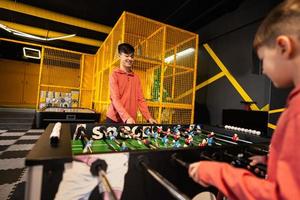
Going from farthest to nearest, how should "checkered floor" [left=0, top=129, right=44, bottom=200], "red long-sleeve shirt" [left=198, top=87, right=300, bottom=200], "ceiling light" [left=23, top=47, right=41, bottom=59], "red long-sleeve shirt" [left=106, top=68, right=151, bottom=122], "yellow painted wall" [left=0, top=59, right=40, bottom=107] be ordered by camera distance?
"yellow painted wall" [left=0, top=59, right=40, bottom=107] < "ceiling light" [left=23, top=47, right=41, bottom=59] < "red long-sleeve shirt" [left=106, top=68, right=151, bottom=122] < "checkered floor" [left=0, top=129, right=44, bottom=200] < "red long-sleeve shirt" [left=198, top=87, right=300, bottom=200]

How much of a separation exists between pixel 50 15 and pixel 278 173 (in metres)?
5.27

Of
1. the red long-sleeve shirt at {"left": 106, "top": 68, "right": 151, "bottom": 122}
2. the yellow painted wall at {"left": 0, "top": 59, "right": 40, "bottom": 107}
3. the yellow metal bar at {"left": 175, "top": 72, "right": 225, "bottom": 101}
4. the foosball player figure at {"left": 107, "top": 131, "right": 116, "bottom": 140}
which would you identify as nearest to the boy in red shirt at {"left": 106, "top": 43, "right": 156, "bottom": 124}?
the red long-sleeve shirt at {"left": 106, "top": 68, "right": 151, "bottom": 122}

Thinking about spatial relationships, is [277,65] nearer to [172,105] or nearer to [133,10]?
[172,105]

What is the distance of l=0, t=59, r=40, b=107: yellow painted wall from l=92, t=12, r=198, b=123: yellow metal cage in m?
6.43

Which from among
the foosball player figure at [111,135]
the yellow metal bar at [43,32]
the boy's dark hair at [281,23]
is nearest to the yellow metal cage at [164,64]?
the foosball player figure at [111,135]

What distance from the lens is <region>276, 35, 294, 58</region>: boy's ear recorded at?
505 millimetres

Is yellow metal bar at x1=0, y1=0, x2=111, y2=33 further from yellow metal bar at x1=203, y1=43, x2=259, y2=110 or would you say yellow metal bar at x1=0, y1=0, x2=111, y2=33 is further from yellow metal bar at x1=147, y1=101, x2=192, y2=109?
yellow metal bar at x1=147, y1=101, x2=192, y2=109

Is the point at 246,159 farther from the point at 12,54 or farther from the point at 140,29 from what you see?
the point at 12,54

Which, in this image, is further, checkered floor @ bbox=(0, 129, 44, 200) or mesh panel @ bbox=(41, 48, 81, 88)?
mesh panel @ bbox=(41, 48, 81, 88)

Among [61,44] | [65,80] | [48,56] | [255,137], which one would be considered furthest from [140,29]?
[61,44]

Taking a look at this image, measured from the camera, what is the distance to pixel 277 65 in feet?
1.79

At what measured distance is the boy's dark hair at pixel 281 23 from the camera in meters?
0.51

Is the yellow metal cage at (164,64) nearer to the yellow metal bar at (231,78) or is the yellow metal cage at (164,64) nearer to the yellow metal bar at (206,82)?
the yellow metal bar at (206,82)

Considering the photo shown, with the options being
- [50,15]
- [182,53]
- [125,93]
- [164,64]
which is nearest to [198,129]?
[125,93]
